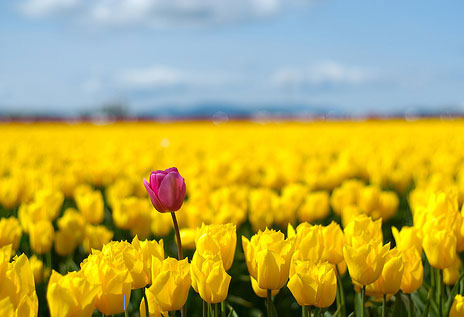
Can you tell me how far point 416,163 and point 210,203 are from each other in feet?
9.86

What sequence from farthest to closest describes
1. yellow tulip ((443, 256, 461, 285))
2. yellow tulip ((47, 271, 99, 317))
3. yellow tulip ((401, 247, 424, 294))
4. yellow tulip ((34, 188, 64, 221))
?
yellow tulip ((34, 188, 64, 221))
yellow tulip ((443, 256, 461, 285))
yellow tulip ((401, 247, 424, 294))
yellow tulip ((47, 271, 99, 317))

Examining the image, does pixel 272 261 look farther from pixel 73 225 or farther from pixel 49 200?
pixel 49 200

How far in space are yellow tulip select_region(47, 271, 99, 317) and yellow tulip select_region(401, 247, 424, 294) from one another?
3.15ft

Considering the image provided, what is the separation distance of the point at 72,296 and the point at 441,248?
121cm

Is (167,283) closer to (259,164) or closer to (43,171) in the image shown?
(43,171)

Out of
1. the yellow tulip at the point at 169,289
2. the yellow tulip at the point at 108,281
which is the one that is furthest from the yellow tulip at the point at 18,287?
the yellow tulip at the point at 169,289

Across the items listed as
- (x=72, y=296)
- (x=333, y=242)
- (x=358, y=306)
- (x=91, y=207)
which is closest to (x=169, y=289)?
(x=72, y=296)

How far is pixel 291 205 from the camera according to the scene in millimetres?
3174

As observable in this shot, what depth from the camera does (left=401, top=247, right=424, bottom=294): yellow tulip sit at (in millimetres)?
1686

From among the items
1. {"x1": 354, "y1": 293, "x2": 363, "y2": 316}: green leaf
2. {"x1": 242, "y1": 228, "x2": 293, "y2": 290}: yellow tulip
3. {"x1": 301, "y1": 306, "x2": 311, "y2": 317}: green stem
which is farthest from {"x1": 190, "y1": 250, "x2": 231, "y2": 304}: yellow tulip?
{"x1": 354, "y1": 293, "x2": 363, "y2": 316}: green leaf

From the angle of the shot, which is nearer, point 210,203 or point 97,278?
point 97,278

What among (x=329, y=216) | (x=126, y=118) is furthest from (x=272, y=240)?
(x=126, y=118)

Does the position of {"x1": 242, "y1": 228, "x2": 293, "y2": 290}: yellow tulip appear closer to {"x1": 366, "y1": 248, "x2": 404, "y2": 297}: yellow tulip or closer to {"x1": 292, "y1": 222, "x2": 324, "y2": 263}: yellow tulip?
{"x1": 292, "y1": 222, "x2": 324, "y2": 263}: yellow tulip

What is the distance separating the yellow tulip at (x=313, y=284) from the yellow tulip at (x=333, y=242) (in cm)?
26
